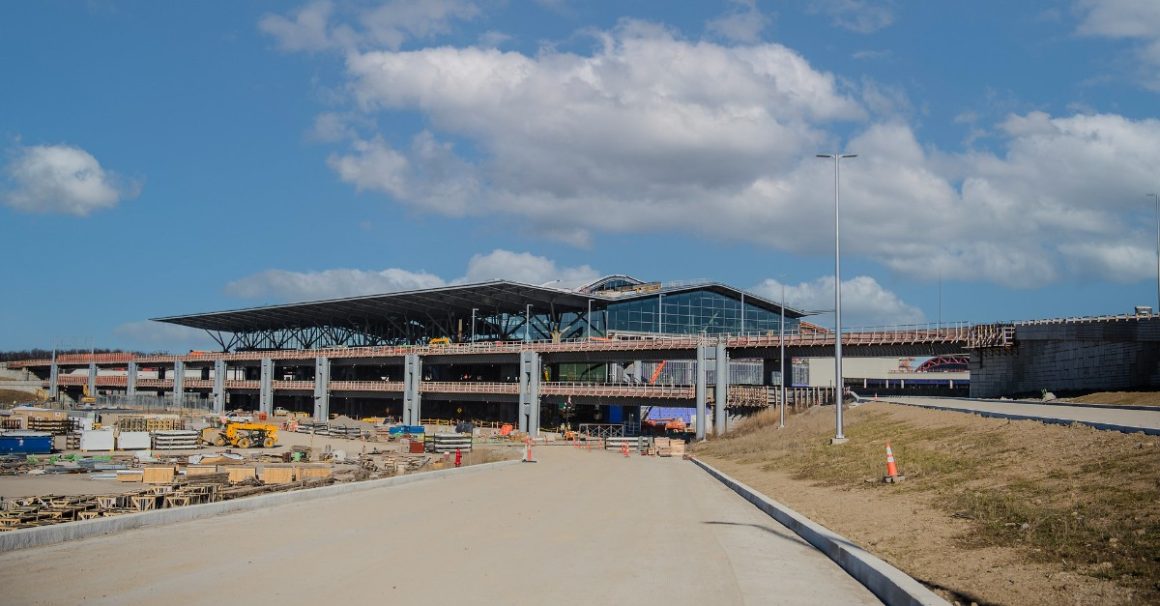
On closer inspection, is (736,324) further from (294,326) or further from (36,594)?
(36,594)

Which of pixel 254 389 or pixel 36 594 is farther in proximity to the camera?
pixel 254 389

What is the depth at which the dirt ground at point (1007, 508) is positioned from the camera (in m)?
9.81

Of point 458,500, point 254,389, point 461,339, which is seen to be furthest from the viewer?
point 254,389

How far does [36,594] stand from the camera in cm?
1107

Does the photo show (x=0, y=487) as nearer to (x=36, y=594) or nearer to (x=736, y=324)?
(x=36, y=594)

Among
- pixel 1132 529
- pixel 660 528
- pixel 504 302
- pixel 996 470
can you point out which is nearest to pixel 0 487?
pixel 660 528

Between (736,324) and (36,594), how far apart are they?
3694 inches

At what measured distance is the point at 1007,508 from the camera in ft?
44.6

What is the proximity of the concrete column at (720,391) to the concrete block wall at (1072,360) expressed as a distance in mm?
17521

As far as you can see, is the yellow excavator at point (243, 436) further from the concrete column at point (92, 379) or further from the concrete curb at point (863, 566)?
the concrete column at point (92, 379)

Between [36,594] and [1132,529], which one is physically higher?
[1132,529]

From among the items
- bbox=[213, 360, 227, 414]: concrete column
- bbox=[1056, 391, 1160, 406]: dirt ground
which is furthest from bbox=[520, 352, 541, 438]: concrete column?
bbox=[213, 360, 227, 414]: concrete column

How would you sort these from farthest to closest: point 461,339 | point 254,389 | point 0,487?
point 254,389, point 461,339, point 0,487

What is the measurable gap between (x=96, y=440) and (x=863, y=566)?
53396 mm
